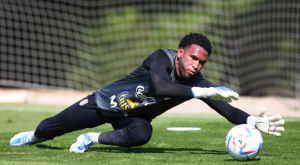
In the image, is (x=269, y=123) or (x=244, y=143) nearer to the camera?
(x=244, y=143)

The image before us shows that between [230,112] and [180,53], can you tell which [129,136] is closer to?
[180,53]

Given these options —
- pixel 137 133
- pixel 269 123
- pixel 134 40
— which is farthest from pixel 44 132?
pixel 134 40

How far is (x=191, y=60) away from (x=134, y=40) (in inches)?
676

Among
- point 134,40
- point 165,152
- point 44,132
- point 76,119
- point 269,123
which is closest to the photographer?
point 269,123

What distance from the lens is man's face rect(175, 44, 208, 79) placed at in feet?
14.0

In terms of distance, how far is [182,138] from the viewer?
6.00m

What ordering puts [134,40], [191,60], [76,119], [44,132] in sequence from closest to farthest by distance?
[191,60], [76,119], [44,132], [134,40]

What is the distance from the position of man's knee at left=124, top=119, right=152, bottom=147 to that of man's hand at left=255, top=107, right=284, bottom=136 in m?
1.25

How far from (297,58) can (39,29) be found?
11320mm

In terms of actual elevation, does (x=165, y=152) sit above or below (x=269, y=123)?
below

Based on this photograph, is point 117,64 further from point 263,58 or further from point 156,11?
point 263,58

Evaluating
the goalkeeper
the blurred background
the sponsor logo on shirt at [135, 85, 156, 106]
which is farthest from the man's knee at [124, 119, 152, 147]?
the blurred background

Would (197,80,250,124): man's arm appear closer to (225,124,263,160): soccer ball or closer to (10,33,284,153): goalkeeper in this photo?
(10,33,284,153): goalkeeper

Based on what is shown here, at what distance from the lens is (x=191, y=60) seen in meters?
4.28
